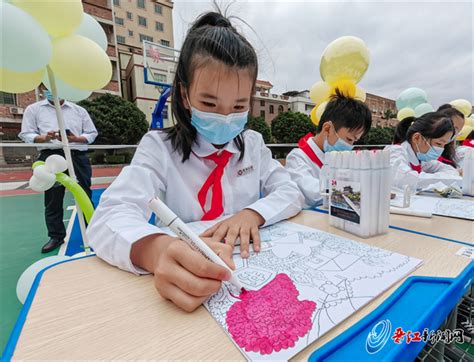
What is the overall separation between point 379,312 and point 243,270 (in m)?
0.21

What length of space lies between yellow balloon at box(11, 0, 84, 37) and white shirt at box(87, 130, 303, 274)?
68cm

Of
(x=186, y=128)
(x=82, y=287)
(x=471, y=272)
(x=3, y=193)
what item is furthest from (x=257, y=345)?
(x=3, y=193)

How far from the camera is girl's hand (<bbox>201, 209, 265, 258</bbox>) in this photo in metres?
0.53

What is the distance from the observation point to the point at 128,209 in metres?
0.56

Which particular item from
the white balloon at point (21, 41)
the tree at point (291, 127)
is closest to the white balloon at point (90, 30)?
the white balloon at point (21, 41)

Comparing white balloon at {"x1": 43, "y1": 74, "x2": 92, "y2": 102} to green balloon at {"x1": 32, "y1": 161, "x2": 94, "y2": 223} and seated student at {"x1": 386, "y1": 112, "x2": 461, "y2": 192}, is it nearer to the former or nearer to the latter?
green balloon at {"x1": 32, "y1": 161, "x2": 94, "y2": 223}

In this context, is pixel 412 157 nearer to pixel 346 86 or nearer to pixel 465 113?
pixel 346 86

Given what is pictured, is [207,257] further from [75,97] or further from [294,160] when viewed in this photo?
[75,97]

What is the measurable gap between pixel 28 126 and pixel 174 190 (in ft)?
5.33

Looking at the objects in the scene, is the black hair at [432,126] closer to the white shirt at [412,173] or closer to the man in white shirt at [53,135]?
the white shirt at [412,173]

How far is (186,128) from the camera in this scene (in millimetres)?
828

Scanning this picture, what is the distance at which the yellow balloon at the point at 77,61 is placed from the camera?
107cm

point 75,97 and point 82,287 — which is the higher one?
point 75,97

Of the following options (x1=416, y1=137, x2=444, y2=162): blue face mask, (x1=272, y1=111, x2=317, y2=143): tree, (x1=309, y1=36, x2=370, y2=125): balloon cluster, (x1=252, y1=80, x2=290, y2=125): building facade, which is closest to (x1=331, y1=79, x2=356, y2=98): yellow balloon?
(x1=309, y1=36, x2=370, y2=125): balloon cluster
